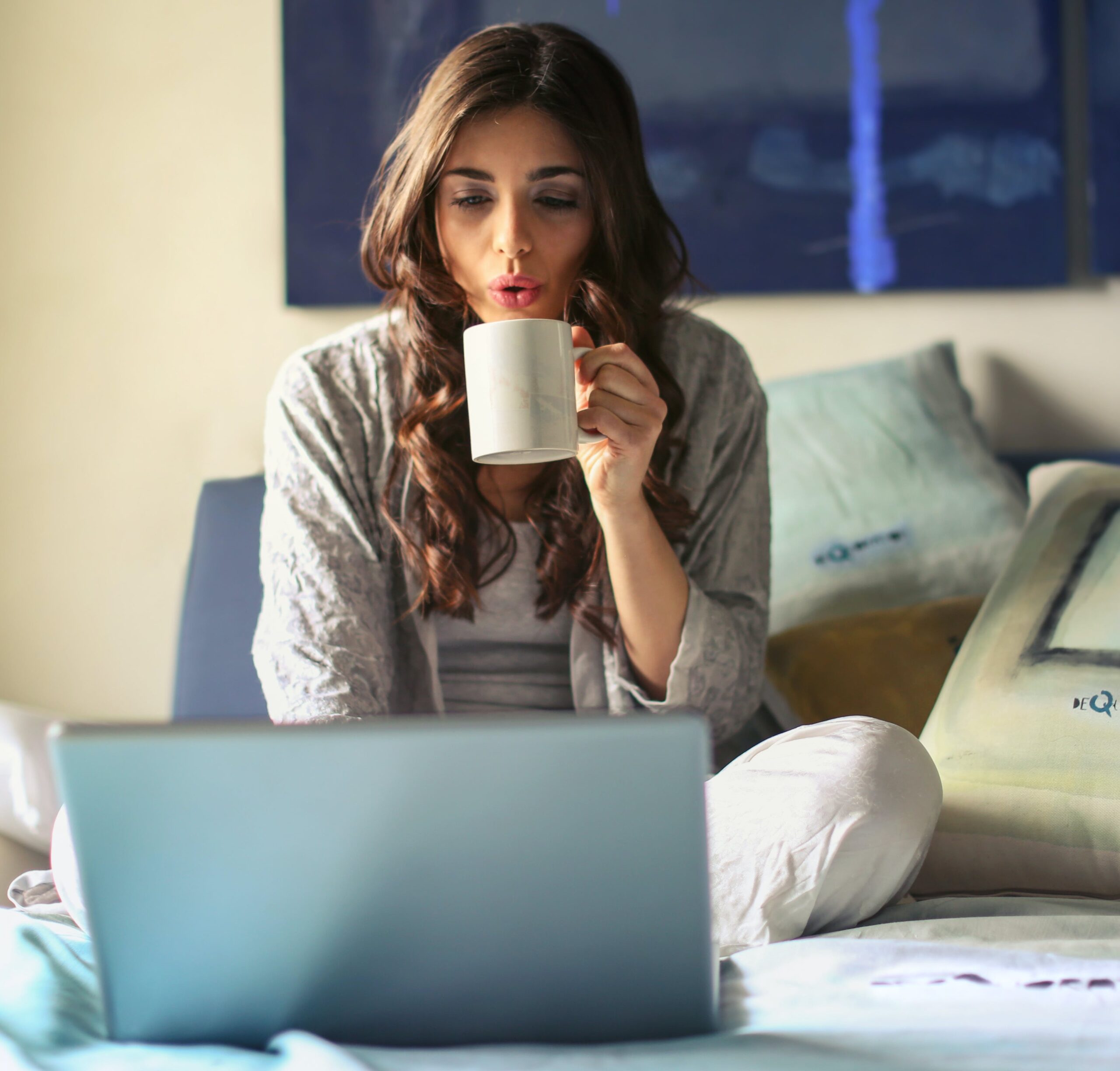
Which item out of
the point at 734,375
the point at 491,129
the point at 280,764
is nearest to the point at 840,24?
the point at 734,375

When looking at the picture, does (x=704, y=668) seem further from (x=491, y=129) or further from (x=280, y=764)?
(x=280, y=764)

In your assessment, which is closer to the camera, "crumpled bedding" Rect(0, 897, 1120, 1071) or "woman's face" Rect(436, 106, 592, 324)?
"crumpled bedding" Rect(0, 897, 1120, 1071)

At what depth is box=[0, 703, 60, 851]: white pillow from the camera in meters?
1.23

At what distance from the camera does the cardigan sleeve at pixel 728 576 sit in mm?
1250

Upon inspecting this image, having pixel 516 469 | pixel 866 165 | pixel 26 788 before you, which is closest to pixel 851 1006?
pixel 516 469

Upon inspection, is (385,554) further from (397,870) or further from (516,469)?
(397,870)

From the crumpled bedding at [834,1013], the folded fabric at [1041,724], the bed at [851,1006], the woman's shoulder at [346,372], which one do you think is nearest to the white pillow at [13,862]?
the bed at [851,1006]


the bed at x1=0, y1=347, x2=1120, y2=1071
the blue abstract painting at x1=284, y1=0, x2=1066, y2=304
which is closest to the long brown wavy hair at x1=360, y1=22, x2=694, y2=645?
the bed at x1=0, y1=347, x2=1120, y2=1071

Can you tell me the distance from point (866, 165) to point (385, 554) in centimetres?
113

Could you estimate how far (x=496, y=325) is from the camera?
931 mm

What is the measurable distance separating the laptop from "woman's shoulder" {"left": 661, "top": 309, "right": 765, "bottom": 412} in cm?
93

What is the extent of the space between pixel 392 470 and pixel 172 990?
803 mm

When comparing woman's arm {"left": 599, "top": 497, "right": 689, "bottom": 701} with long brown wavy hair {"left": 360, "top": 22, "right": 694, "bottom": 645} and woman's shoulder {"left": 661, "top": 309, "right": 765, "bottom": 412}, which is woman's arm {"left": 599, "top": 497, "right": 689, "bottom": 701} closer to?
long brown wavy hair {"left": 360, "top": 22, "right": 694, "bottom": 645}

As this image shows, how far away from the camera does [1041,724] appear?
1.08 m
